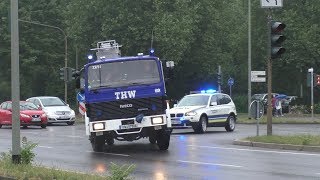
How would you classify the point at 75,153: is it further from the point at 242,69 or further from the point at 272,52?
the point at 242,69

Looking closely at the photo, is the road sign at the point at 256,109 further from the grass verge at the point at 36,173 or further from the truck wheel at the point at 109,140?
the grass verge at the point at 36,173

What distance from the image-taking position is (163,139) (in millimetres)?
18188

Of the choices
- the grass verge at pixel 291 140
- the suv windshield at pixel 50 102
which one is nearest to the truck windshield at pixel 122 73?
the grass verge at pixel 291 140

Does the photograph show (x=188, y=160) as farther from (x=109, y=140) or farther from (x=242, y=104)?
(x=242, y=104)

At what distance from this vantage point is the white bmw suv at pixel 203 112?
1019 inches

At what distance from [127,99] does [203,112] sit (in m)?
9.20

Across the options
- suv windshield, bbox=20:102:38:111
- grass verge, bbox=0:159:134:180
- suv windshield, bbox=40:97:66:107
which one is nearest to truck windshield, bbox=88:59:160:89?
grass verge, bbox=0:159:134:180

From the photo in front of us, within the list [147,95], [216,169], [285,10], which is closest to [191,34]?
[285,10]

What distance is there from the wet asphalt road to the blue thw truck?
0.74 m

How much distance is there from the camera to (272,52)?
20.1 m

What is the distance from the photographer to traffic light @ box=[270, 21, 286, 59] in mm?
20062

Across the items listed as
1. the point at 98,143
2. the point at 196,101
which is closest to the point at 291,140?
the point at 98,143

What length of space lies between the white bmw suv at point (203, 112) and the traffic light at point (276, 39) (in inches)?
253

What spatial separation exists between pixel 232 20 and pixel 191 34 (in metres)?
14.8
